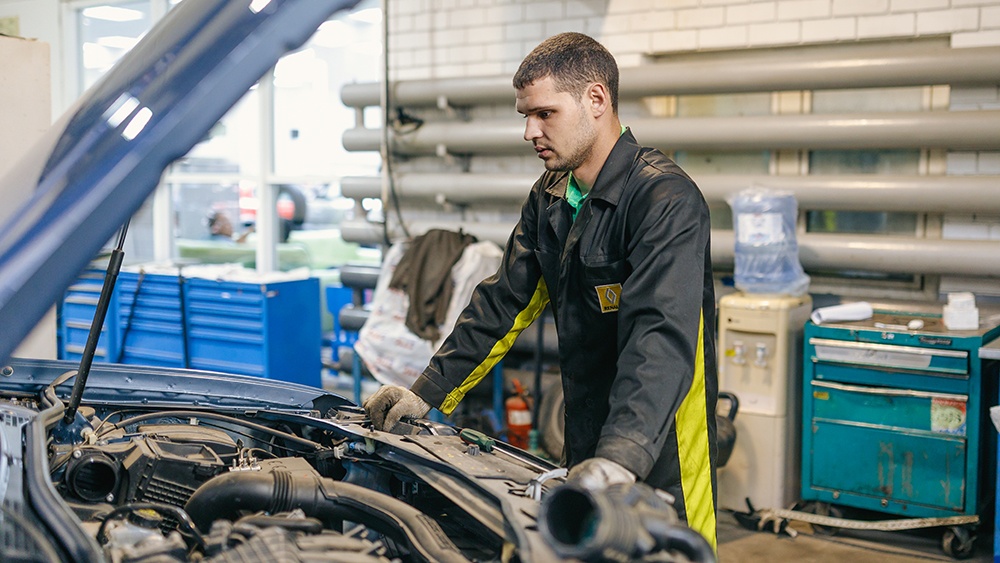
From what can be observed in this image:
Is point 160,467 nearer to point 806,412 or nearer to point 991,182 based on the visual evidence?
point 806,412

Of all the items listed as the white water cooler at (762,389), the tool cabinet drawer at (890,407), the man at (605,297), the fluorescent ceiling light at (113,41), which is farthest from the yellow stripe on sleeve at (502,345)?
the fluorescent ceiling light at (113,41)

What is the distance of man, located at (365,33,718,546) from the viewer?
183cm

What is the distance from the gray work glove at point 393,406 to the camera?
7.68ft

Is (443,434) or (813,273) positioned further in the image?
(813,273)

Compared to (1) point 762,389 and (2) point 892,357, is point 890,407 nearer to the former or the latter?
(2) point 892,357

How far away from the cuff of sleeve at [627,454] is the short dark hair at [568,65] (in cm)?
82

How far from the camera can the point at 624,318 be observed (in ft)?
6.47

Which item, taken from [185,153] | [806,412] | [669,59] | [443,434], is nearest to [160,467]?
[443,434]

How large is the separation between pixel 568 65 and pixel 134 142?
3.48 feet

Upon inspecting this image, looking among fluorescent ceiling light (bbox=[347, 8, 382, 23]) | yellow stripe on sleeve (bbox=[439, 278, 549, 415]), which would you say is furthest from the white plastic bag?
yellow stripe on sleeve (bbox=[439, 278, 549, 415])

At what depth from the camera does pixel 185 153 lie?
1.35m

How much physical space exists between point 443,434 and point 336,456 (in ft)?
0.87

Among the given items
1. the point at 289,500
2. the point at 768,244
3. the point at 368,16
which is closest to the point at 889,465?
the point at 768,244

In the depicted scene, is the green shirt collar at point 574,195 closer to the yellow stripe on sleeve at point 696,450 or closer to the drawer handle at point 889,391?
the yellow stripe on sleeve at point 696,450
